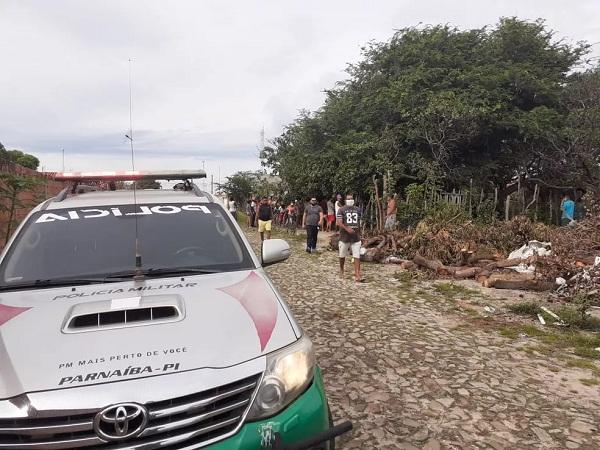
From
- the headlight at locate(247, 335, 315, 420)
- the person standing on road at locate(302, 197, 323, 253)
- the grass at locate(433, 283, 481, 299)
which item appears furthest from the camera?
the person standing on road at locate(302, 197, 323, 253)

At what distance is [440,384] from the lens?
4320 mm

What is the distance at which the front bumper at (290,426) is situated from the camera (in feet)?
6.52

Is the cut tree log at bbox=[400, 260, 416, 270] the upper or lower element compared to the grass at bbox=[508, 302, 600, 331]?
upper

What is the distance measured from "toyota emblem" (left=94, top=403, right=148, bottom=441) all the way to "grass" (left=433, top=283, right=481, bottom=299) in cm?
707

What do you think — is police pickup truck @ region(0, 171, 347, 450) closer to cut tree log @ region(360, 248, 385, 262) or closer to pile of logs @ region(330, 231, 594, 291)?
pile of logs @ region(330, 231, 594, 291)

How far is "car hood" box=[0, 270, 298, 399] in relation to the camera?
2.02 m

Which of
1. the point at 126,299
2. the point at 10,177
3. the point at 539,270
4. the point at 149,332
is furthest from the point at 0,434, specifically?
the point at 539,270

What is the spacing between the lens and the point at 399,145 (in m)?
18.9

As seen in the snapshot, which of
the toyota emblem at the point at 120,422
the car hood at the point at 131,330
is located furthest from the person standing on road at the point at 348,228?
the toyota emblem at the point at 120,422

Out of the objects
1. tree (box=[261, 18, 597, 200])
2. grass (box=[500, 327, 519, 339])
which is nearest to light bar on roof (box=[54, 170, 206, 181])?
grass (box=[500, 327, 519, 339])

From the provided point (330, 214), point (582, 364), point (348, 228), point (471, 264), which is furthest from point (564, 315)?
point (330, 214)

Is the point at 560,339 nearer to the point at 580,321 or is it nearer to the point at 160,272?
the point at 580,321

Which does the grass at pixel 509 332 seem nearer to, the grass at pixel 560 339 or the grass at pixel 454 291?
the grass at pixel 560 339

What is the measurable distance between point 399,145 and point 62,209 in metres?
16.6
